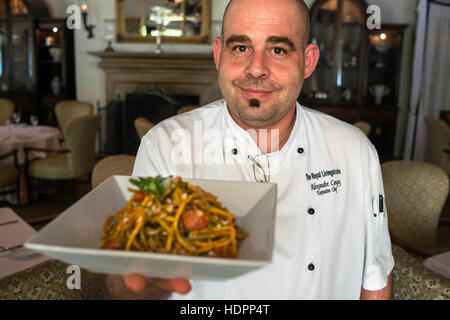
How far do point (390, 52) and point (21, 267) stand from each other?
5.75m

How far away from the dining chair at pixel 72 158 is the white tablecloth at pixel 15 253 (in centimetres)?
237

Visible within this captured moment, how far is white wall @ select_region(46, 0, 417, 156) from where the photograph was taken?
642 cm

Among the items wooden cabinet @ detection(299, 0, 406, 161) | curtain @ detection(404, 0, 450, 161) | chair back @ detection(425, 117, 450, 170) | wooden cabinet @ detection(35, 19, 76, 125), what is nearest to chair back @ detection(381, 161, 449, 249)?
chair back @ detection(425, 117, 450, 170)

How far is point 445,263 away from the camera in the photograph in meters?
1.85

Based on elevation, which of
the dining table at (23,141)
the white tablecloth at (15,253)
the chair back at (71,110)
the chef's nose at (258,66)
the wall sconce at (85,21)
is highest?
the wall sconce at (85,21)

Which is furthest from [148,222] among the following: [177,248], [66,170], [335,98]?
[335,98]

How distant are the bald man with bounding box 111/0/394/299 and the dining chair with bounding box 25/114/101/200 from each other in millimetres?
2959

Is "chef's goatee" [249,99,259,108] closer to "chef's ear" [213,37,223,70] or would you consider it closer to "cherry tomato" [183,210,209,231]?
"chef's ear" [213,37,223,70]

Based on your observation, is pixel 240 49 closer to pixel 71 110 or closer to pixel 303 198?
pixel 303 198

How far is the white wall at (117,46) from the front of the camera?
253 inches

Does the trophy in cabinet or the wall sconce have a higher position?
the wall sconce

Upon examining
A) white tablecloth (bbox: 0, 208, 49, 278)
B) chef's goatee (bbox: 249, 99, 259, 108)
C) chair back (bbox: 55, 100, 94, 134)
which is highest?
chef's goatee (bbox: 249, 99, 259, 108)

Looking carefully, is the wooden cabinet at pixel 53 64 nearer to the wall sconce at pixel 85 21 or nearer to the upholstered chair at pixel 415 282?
the wall sconce at pixel 85 21

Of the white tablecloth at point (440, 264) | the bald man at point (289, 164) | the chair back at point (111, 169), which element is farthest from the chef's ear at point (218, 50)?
the white tablecloth at point (440, 264)
